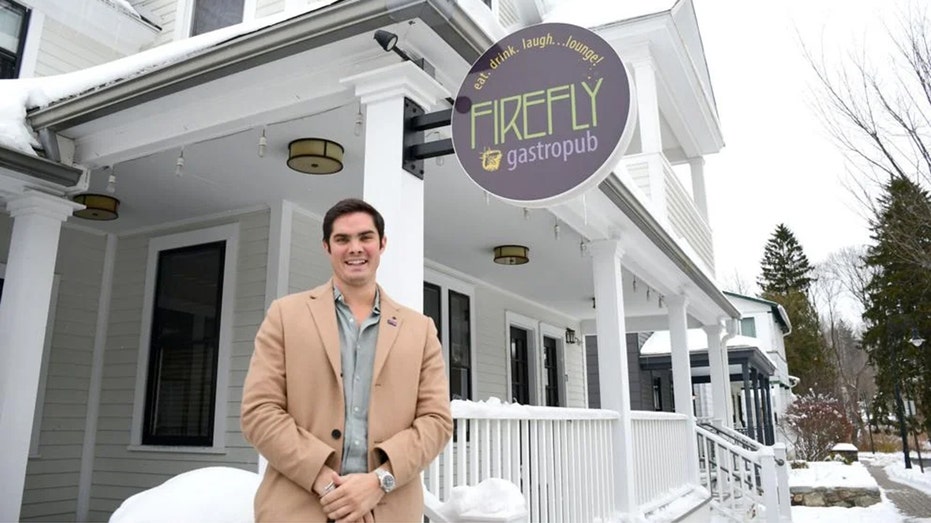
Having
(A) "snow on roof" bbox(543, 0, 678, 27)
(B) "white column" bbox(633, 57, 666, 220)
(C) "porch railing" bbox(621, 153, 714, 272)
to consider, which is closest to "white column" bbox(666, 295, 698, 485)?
(C) "porch railing" bbox(621, 153, 714, 272)

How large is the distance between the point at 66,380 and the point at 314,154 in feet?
11.0

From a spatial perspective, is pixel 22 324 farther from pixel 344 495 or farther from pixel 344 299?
pixel 344 495

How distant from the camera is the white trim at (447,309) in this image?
7.61 m

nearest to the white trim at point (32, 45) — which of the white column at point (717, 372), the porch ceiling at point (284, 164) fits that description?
the porch ceiling at point (284, 164)

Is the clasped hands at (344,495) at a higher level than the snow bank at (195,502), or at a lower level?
higher

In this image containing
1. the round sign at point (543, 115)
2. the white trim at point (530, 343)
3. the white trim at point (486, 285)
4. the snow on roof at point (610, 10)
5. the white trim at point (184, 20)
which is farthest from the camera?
the white trim at point (530, 343)

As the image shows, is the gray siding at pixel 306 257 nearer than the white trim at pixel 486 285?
Yes

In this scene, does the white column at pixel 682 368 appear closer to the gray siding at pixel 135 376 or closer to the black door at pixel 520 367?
the black door at pixel 520 367

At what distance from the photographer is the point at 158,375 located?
18.8ft

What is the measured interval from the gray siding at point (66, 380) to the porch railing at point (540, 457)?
136 inches

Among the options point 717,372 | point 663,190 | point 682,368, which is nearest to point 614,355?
point 663,190

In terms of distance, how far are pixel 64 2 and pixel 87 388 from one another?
345 centimetres

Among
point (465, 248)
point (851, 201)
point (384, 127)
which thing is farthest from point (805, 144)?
point (384, 127)

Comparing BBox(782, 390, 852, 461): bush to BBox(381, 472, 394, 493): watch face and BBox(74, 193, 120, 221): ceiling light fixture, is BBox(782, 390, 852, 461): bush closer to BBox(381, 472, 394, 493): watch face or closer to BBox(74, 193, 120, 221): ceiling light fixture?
BBox(74, 193, 120, 221): ceiling light fixture
